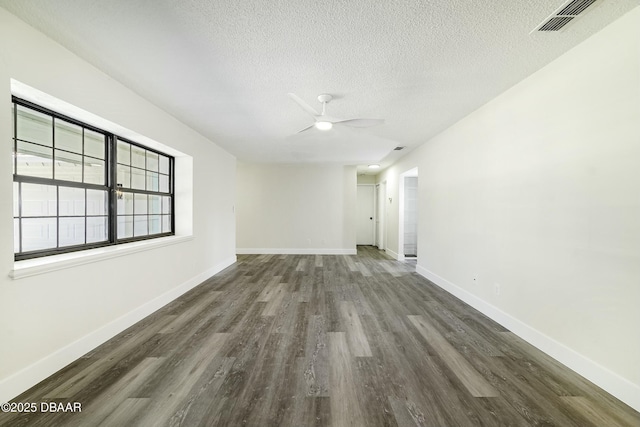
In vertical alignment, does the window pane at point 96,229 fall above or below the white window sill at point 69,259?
above

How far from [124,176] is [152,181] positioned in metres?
0.53

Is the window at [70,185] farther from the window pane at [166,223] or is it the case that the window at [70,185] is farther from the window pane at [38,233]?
the window pane at [166,223]

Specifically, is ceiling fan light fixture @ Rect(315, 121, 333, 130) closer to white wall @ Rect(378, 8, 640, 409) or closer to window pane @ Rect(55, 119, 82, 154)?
white wall @ Rect(378, 8, 640, 409)

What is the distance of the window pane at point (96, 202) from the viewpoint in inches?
99.4

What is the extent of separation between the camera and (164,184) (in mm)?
3801

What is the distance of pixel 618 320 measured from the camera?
65.5 inches

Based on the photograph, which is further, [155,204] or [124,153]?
[155,204]

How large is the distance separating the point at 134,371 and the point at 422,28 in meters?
3.26

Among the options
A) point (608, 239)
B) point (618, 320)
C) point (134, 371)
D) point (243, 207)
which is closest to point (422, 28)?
point (608, 239)

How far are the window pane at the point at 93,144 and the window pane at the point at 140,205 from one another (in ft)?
2.33

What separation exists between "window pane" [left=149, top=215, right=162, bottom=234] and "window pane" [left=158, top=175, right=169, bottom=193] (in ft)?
1.39

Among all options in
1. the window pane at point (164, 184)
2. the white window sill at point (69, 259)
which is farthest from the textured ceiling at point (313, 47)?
the white window sill at point (69, 259)

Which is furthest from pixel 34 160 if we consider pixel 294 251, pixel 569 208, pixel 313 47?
pixel 294 251

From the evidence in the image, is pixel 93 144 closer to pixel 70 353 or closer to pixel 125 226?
pixel 125 226
